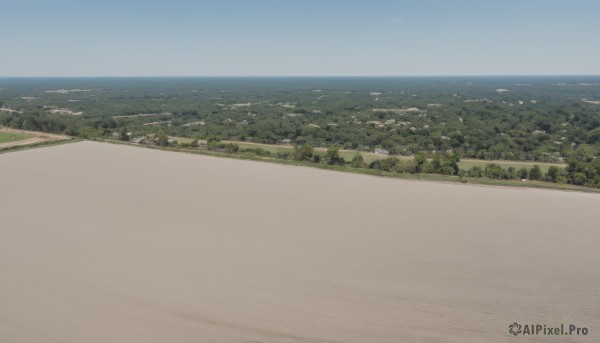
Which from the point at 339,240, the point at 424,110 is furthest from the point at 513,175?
the point at 424,110

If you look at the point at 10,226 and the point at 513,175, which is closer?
the point at 10,226

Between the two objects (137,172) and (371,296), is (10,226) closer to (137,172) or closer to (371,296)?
(137,172)

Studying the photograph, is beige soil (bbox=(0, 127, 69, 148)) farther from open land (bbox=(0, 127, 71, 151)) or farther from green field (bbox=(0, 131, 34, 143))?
green field (bbox=(0, 131, 34, 143))

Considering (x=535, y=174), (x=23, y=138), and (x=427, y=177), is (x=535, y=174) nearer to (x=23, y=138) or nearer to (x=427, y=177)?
(x=427, y=177)

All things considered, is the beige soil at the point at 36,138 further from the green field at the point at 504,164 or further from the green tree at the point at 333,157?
the green field at the point at 504,164

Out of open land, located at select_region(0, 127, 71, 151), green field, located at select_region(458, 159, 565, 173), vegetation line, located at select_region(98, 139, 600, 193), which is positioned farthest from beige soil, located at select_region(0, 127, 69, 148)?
green field, located at select_region(458, 159, 565, 173)

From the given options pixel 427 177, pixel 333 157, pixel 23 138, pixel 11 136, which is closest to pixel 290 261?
pixel 427 177
